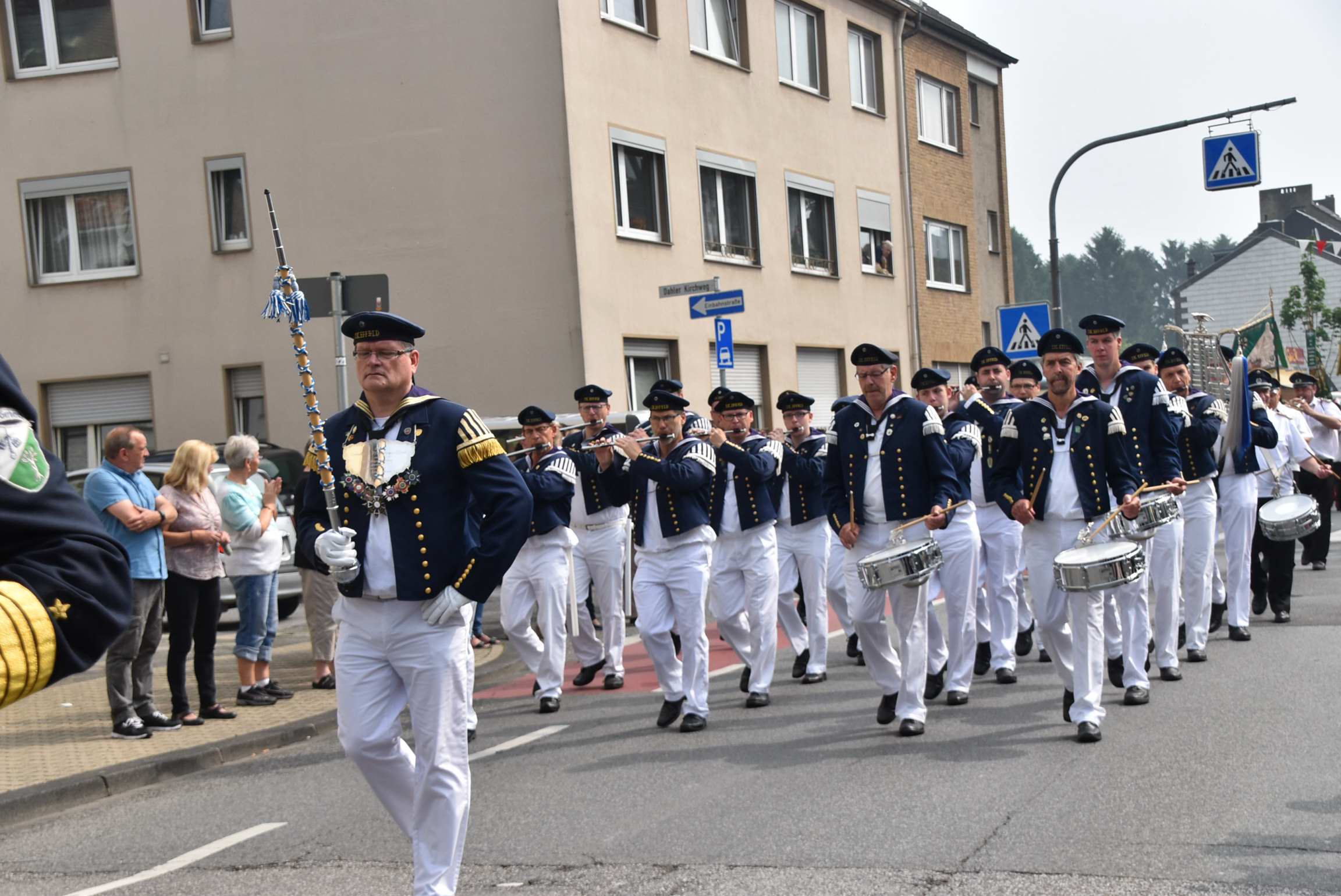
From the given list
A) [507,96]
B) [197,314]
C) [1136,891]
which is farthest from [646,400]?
[197,314]

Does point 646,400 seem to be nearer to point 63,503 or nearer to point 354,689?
point 354,689

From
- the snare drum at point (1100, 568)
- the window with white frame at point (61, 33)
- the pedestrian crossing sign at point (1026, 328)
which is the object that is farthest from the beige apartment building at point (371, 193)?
the snare drum at point (1100, 568)

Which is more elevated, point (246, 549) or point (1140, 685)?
point (246, 549)

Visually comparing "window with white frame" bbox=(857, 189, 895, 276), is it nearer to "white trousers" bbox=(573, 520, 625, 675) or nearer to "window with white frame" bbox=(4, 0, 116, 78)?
"window with white frame" bbox=(4, 0, 116, 78)

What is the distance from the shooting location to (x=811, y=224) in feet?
91.0

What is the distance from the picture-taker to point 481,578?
17.3ft

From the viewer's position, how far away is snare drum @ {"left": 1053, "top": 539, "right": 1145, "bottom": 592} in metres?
7.91

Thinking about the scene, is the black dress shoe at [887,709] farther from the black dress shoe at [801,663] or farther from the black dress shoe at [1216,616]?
the black dress shoe at [1216,616]

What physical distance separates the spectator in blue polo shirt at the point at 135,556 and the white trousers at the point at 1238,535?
790 centimetres

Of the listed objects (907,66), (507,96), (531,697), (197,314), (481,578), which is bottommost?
(531,697)

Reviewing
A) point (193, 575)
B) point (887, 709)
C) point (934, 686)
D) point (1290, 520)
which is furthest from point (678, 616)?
point (1290, 520)

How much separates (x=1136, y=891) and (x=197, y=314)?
65.9 feet

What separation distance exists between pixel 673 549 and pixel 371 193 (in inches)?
544

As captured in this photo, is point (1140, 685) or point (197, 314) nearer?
point (1140, 685)
